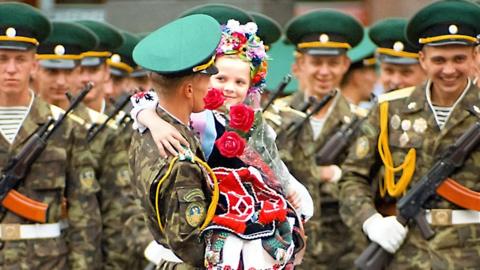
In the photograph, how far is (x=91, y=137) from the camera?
12.9 metres

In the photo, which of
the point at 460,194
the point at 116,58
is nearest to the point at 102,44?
the point at 116,58

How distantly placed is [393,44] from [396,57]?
117 millimetres

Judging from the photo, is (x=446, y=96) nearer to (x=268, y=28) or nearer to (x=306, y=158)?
(x=268, y=28)

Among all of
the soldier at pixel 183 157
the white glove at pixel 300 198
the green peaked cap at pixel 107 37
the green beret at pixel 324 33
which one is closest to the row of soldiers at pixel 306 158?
the green peaked cap at pixel 107 37

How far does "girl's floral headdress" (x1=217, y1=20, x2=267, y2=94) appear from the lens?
9.02 m

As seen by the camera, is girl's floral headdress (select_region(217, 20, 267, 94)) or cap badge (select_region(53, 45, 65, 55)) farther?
cap badge (select_region(53, 45, 65, 55))

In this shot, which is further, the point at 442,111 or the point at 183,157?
the point at 442,111

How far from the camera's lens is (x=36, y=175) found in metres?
11.2

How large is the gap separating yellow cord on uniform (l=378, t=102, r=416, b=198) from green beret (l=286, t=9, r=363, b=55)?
3.32 meters

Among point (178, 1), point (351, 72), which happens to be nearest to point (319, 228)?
point (351, 72)

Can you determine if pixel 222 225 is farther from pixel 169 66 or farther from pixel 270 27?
pixel 270 27

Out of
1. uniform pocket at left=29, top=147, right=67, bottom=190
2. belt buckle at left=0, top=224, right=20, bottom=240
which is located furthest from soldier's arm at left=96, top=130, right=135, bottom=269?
belt buckle at left=0, top=224, right=20, bottom=240

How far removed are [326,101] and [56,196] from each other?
273 cm

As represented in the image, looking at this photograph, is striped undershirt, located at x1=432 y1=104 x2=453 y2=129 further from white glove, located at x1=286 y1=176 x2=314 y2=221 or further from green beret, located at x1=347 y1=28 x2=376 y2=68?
green beret, located at x1=347 y1=28 x2=376 y2=68
